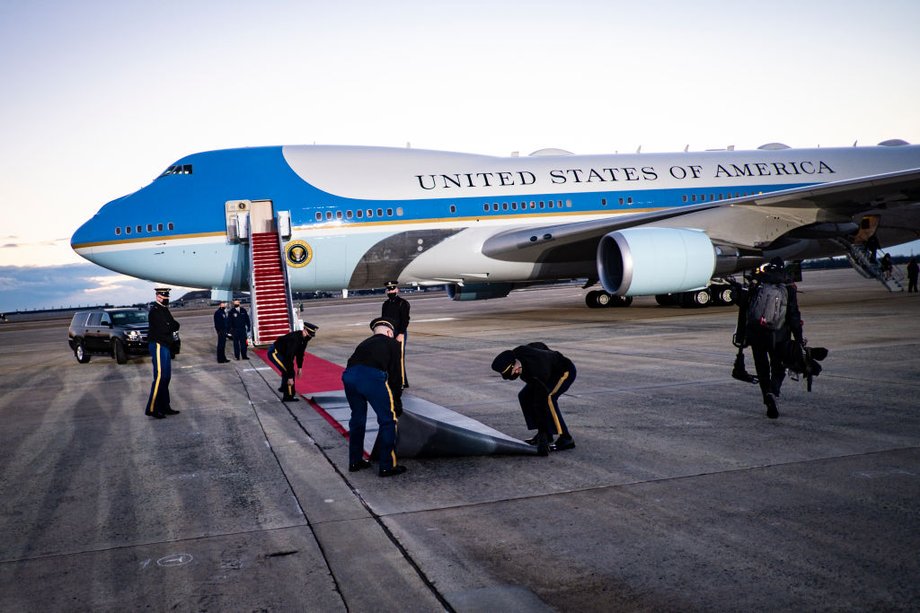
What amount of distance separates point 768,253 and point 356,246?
1124 centimetres

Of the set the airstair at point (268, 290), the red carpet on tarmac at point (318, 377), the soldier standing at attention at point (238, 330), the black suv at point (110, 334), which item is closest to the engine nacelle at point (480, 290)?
the airstair at point (268, 290)

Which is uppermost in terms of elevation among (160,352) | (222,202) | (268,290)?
(222,202)

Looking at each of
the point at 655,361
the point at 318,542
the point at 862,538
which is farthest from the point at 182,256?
the point at 862,538

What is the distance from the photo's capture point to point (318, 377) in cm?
1244

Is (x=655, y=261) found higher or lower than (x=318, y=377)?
higher

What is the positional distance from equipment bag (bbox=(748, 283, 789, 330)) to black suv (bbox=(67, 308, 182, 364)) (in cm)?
1312

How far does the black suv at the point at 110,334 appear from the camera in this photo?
1723 cm

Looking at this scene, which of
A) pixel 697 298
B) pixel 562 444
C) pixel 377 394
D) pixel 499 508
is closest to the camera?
pixel 499 508

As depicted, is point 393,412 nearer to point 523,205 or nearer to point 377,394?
point 377,394

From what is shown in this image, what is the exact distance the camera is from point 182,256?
19203mm

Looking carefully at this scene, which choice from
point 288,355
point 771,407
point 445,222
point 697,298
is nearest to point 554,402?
point 771,407

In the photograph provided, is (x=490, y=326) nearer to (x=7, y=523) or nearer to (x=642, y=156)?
(x=642, y=156)

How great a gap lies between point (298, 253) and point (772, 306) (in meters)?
14.3

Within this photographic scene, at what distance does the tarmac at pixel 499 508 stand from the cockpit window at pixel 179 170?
11.1 m
